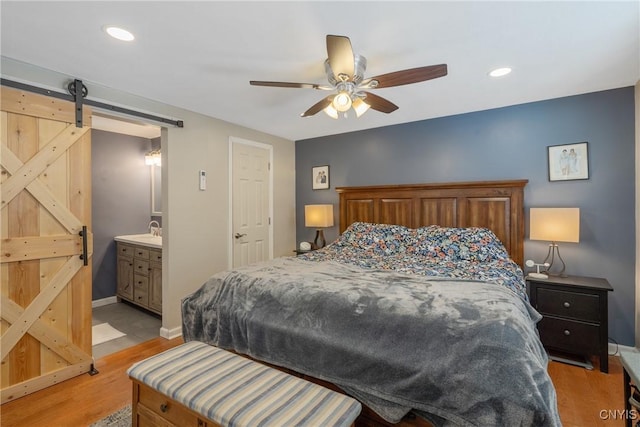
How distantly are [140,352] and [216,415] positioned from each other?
2081 millimetres

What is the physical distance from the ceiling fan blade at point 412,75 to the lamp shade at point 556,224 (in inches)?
71.1

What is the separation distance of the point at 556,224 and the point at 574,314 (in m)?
0.77

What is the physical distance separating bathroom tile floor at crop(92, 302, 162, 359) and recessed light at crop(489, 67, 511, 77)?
13.3ft

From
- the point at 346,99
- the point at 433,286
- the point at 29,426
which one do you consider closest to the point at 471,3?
the point at 346,99

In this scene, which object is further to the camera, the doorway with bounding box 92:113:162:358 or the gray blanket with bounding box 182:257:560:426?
the doorway with bounding box 92:113:162:358

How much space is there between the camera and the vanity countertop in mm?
3705

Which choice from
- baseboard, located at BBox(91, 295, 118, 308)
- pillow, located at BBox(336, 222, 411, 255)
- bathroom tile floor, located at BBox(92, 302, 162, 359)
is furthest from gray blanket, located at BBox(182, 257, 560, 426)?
baseboard, located at BBox(91, 295, 118, 308)

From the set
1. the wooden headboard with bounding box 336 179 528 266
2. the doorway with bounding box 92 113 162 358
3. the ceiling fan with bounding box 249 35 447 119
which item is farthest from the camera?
the doorway with bounding box 92 113 162 358

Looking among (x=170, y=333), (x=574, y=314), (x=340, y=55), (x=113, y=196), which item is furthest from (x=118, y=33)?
(x=574, y=314)

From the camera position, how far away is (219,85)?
269cm

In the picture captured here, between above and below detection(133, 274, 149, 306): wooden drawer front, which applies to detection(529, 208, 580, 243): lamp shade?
above

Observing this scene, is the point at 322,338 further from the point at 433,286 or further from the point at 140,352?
the point at 140,352

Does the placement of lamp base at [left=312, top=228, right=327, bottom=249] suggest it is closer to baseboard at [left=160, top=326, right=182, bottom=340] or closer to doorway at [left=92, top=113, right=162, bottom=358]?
baseboard at [left=160, top=326, right=182, bottom=340]

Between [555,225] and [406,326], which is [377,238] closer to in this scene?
[555,225]
